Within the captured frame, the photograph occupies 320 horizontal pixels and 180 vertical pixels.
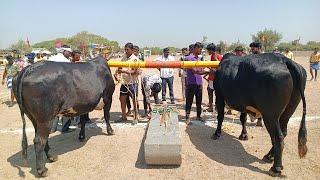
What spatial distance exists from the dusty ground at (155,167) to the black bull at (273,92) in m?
0.49

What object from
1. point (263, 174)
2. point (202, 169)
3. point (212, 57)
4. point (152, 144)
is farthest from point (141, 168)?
point (212, 57)

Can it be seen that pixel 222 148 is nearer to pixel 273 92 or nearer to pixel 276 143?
pixel 276 143

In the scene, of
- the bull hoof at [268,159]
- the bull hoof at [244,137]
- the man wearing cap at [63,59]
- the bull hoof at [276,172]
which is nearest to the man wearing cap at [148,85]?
the man wearing cap at [63,59]

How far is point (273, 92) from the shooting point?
5.25m

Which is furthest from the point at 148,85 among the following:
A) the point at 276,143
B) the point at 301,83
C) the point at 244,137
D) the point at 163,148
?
the point at 301,83

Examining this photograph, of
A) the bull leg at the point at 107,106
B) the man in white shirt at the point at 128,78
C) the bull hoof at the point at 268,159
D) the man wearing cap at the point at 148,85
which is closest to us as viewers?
the bull hoof at the point at 268,159

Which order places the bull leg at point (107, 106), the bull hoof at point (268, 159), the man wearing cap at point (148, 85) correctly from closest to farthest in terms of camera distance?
the bull hoof at point (268, 159), the bull leg at point (107, 106), the man wearing cap at point (148, 85)

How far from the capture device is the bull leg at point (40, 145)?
211 inches

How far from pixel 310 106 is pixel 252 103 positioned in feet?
17.4

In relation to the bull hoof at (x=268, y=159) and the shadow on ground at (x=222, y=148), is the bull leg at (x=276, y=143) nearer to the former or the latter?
the shadow on ground at (x=222, y=148)

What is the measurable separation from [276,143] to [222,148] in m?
1.46

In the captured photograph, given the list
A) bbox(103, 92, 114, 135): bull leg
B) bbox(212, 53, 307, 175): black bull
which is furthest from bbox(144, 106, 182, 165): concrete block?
bbox(103, 92, 114, 135): bull leg

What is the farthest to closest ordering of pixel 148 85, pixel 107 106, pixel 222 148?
1. pixel 148 85
2. pixel 107 106
3. pixel 222 148

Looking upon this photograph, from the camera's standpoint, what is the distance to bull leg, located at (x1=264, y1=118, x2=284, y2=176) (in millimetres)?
5215
